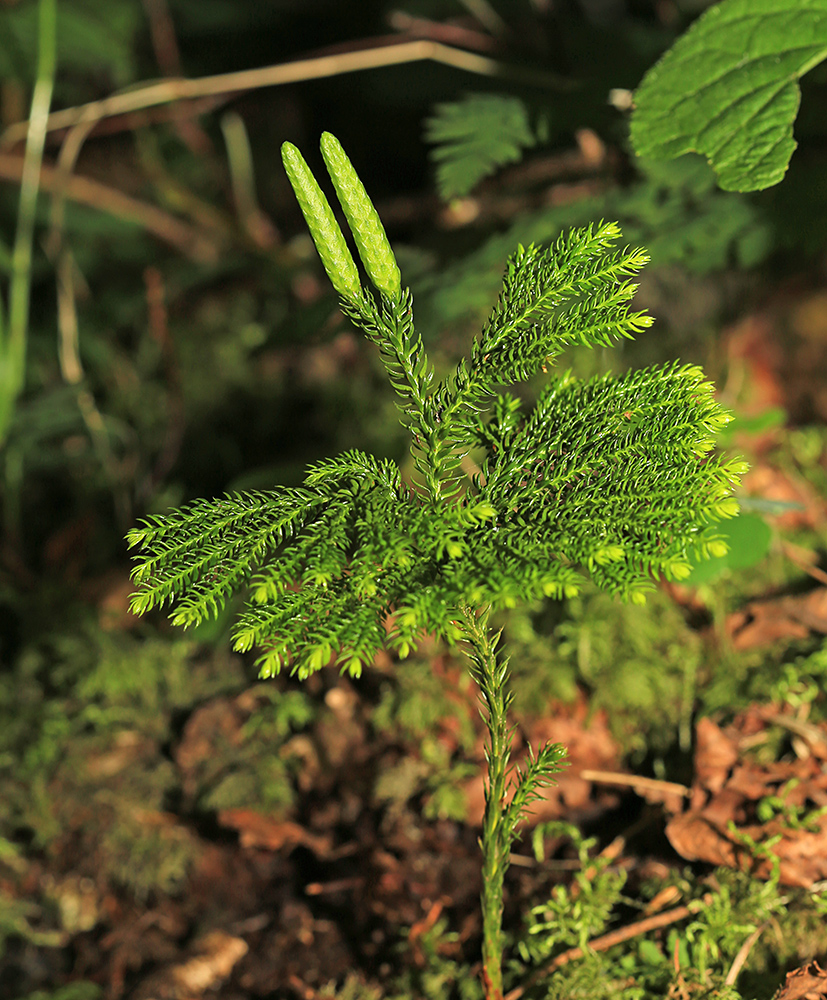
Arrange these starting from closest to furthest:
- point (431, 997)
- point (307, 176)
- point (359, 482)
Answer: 1. point (307, 176)
2. point (359, 482)
3. point (431, 997)

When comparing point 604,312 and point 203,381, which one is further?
point 203,381

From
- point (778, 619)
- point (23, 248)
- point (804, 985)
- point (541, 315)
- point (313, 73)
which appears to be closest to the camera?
point (541, 315)

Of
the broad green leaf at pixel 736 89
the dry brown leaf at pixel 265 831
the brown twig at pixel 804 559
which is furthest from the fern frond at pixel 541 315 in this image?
the brown twig at pixel 804 559

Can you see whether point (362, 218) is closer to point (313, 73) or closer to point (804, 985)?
point (804, 985)

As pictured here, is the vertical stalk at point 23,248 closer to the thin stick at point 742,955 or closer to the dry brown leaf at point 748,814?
the dry brown leaf at point 748,814

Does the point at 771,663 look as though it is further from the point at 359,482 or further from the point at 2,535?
the point at 2,535

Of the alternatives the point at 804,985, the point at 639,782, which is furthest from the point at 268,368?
the point at 804,985

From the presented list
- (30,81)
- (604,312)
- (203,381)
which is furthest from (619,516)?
(30,81)
